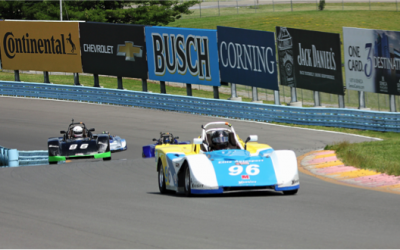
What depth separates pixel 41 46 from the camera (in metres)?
36.1

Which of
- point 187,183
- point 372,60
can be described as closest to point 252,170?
point 187,183

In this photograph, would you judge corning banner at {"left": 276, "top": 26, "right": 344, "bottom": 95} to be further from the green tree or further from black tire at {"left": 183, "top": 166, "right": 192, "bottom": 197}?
the green tree

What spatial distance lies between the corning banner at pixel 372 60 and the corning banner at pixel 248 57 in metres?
3.77

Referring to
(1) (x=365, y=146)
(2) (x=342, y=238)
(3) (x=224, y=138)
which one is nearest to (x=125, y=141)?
(1) (x=365, y=146)

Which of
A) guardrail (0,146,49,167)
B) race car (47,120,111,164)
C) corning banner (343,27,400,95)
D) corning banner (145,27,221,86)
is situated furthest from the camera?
corning banner (145,27,221,86)

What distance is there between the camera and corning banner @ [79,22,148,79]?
3281 cm

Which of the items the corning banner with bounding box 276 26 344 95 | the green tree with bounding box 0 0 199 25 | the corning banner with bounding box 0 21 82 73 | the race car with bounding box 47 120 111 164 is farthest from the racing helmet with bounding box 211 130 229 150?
the green tree with bounding box 0 0 199 25

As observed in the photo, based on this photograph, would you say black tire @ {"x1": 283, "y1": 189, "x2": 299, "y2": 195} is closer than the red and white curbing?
Yes

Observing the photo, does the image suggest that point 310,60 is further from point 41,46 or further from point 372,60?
point 41,46

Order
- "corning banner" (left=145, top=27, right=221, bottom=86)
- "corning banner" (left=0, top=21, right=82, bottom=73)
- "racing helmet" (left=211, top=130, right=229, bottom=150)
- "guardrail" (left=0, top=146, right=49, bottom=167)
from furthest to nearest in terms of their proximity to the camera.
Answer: "corning banner" (left=0, top=21, right=82, bottom=73) → "corning banner" (left=145, top=27, right=221, bottom=86) → "guardrail" (left=0, top=146, right=49, bottom=167) → "racing helmet" (left=211, top=130, right=229, bottom=150)

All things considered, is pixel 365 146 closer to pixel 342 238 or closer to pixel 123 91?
pixel 342 238

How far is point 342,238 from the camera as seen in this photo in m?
7.66

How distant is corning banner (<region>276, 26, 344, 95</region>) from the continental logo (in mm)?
12861

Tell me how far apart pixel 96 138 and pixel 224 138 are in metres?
7.87
